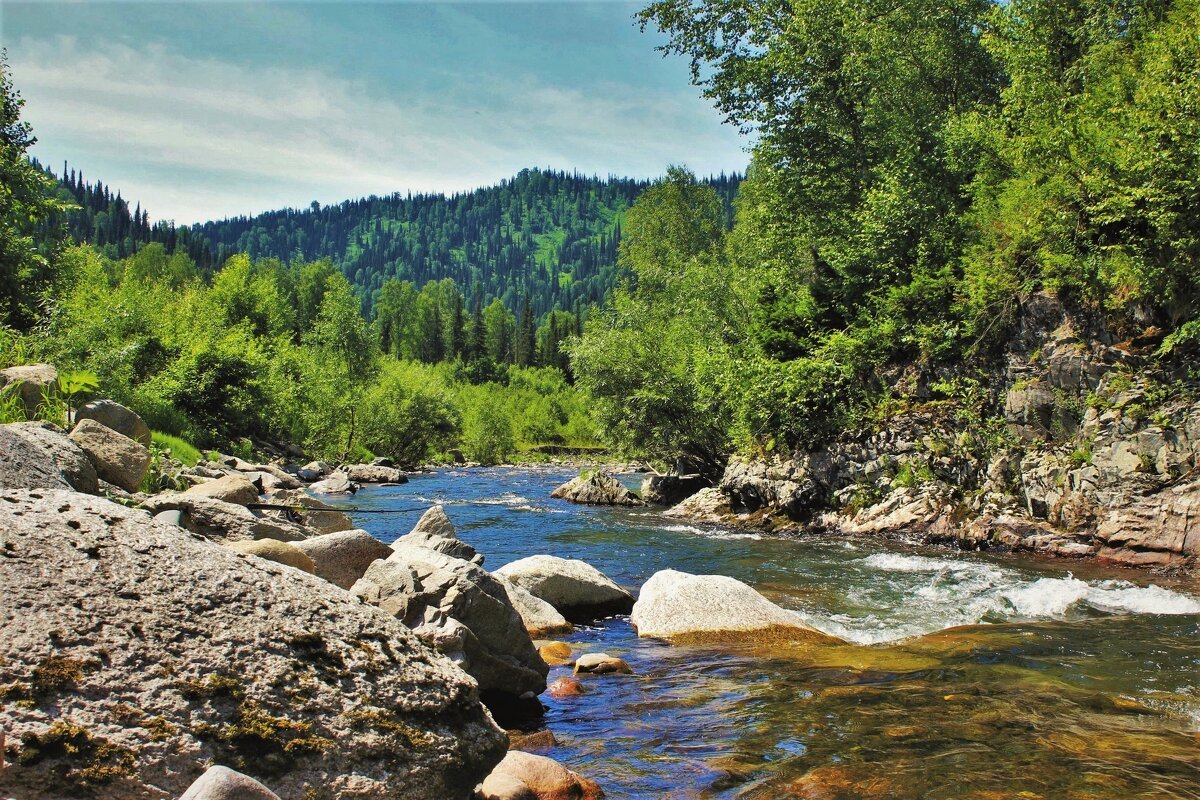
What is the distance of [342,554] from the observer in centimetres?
758

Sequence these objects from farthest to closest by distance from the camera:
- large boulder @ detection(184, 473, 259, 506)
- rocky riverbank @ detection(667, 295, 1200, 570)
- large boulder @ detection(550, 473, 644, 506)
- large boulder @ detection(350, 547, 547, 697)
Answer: large boulder @ detection(550, 473, 644, 506) → rocky riverbank @ detection(667, 295, 1200, 570) → large boulder @ detection(184, 473, 259, 506) → large boulder @ detection(350, 547, 547, 697)

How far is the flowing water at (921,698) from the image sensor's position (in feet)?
16.9

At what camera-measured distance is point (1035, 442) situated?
16375 millimetres

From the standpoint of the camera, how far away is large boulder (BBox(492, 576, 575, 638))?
9602 mm

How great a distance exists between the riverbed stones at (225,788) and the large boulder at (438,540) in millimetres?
5849

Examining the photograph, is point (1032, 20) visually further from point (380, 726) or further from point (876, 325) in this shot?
point (380, 726)

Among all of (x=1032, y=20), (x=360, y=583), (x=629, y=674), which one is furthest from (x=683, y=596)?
(x=1032, y=20)

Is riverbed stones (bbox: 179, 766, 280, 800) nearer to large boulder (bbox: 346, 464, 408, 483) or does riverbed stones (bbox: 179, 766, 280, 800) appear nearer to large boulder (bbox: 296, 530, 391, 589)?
large boulder (bbox: 296, 530, 391, 589)

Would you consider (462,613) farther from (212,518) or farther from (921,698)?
(921,698)

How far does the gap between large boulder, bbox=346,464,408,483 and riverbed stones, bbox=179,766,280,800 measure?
37.6 m

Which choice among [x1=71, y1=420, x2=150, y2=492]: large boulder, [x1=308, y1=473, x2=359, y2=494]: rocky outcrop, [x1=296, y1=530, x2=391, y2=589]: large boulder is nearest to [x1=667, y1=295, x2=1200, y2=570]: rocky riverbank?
[x1=296, y1=530, x2=391, y2=589]: large boulder

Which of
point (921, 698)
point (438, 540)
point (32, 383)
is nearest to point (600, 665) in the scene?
point (921, 698)

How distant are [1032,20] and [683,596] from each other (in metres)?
18.4

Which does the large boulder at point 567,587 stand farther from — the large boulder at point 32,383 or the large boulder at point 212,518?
the large boulder at point 32,383
